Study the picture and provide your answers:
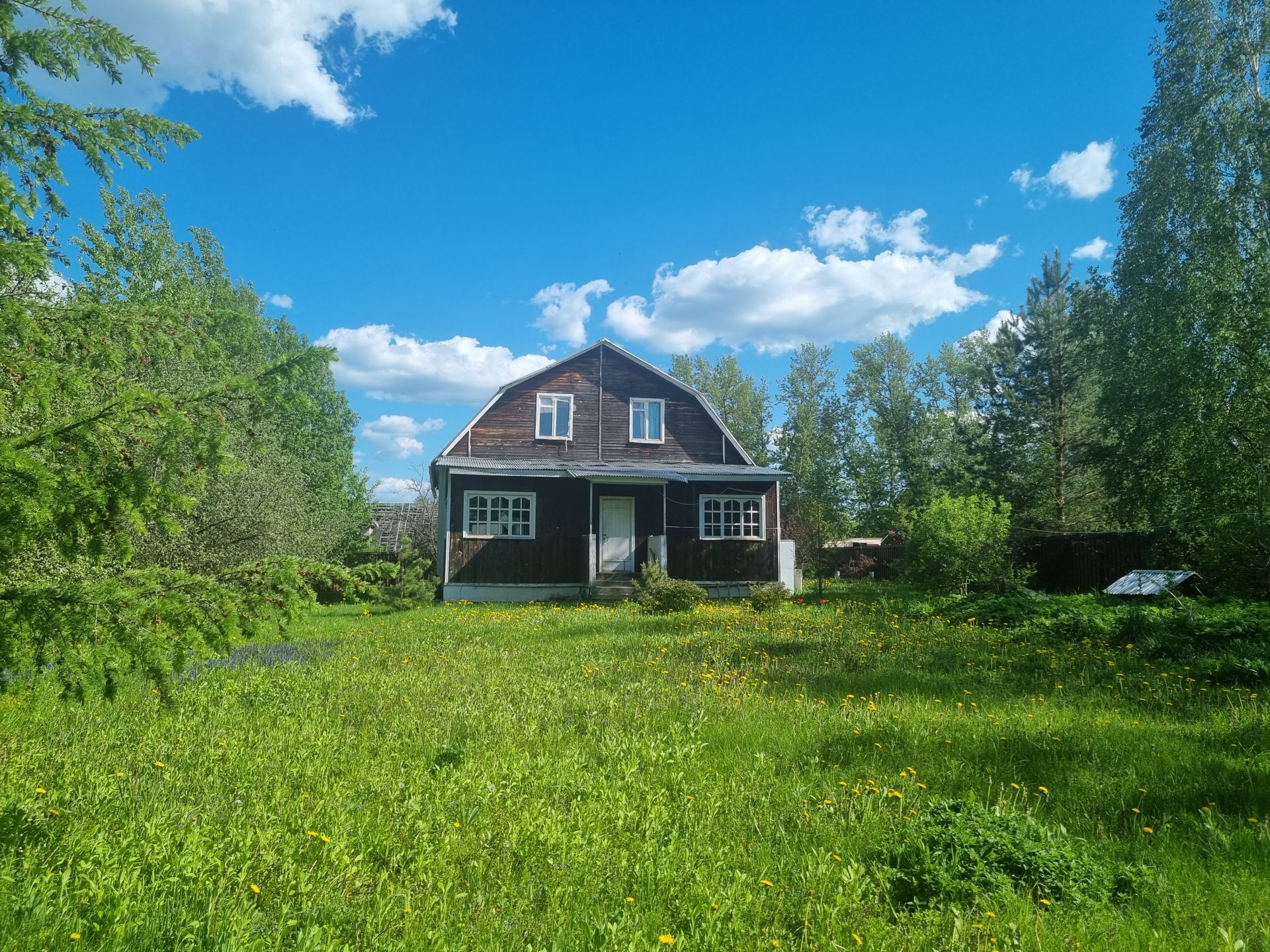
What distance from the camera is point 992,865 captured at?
3408 mm

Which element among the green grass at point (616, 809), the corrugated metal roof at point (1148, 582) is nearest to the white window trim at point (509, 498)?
the green grass at point (616, 809)

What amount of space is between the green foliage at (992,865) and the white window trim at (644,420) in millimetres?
19463

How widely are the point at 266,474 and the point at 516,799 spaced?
17940 mm

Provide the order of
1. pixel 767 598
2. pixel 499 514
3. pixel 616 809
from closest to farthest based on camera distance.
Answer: pixel 616 809, pixel 767 598, pixel 499 514

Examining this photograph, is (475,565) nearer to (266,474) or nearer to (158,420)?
(266,474)

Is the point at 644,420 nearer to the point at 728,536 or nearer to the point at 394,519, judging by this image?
the point at 728,536

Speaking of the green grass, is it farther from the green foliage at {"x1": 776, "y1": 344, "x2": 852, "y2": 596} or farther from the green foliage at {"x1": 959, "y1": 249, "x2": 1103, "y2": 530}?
the green foliage at {"x1": 776, "y1": 344, "x2": 852, "y2": 596}

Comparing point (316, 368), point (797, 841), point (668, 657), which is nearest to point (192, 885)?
point (316, 368)

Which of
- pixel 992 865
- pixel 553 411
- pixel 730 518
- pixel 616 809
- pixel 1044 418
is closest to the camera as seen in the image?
pixel 992 865

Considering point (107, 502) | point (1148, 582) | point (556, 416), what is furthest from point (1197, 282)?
point (107, 502)

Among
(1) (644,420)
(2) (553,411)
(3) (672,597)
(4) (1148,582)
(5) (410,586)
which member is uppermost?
(2) (553,411)

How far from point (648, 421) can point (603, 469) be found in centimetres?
373

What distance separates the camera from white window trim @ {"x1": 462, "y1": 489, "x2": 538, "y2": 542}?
19.8 meters

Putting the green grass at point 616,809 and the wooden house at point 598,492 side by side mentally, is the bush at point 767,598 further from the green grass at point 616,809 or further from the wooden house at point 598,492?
the green grass at point 616,809
